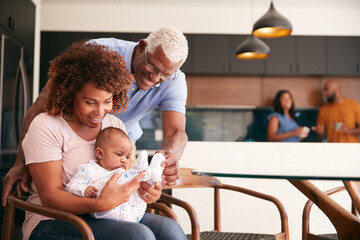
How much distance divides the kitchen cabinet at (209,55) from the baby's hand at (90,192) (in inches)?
185

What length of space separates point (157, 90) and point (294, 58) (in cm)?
427

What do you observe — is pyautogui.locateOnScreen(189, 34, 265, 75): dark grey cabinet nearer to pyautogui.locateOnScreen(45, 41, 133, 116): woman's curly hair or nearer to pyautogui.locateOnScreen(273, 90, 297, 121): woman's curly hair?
pyautogui.locateOnScreen(273, 90, 297, 121): woman's curly hair

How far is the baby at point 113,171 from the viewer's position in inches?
48.5

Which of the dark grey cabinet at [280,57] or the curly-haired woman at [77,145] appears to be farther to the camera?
the dark grey cabinet at [280,57]

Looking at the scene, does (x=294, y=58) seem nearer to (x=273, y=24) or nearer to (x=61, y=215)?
(x=273, y=24)

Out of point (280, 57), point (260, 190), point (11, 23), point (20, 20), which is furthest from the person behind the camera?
point (280, 57)

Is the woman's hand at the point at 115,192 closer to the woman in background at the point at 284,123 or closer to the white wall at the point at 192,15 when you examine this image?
the woman in background at the point at 284,123

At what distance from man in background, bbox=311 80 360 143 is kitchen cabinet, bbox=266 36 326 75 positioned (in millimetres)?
336

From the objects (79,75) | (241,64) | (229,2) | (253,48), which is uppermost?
(229,2)

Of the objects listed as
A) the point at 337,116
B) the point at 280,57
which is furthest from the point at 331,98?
the point at 280,57

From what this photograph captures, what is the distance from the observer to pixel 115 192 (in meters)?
1.18

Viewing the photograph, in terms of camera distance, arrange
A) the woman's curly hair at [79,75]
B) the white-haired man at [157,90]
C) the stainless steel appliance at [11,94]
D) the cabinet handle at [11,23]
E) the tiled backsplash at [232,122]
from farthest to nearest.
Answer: the tiled backsplash at [232,122]
the cabinet handle at [11,23]
the stainless steel appliance at [11,94]
the white-haired man at [157,90]
the woman's curly hair at [79,75]

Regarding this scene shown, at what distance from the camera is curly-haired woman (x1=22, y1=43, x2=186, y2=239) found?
3.90 feet

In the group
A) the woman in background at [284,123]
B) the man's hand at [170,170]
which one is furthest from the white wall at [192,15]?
the man's hand at [170,170]
